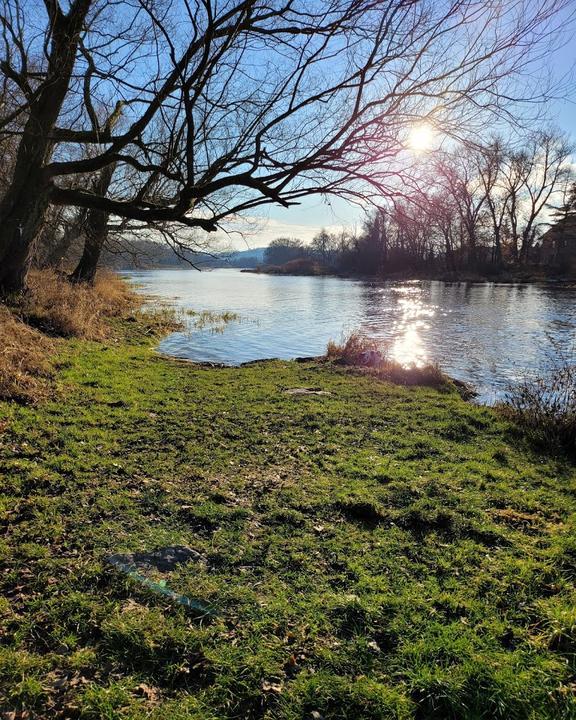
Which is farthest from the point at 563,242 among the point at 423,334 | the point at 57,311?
the point at 57,311

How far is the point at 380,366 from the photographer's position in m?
12.4

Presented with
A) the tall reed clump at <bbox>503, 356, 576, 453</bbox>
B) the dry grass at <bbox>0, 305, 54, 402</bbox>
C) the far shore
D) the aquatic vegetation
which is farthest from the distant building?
the dry grass at <bbox>0, 305, 54, 402</bbox>

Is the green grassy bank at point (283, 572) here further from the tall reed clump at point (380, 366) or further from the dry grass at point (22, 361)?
the tall reed clump at point (380, 366)

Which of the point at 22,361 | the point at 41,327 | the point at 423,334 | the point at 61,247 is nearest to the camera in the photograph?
the point at 22,361

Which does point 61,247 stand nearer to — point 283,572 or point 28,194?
point 28,194

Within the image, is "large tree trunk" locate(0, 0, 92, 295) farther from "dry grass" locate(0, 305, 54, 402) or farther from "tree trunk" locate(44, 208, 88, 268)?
"tree trunk" locate(44, 208, 88, 268)

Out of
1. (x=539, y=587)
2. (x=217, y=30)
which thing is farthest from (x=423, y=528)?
(x=217, y=30)

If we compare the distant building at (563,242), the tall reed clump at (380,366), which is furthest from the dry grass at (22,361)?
the distant building at (563,242)

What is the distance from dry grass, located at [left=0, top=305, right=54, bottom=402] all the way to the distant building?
194ft

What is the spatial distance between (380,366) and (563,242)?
6029 cm

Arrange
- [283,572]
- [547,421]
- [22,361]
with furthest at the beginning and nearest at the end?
[22,361] < [547,421] < [283,572]

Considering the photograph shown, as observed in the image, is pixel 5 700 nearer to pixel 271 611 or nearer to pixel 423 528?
pixel 271 611

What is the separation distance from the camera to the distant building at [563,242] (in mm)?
54688

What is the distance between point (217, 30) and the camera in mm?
7102
